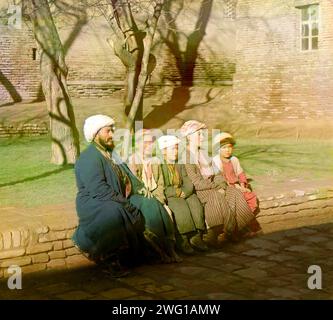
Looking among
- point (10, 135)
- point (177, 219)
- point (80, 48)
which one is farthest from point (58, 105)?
point (80, 48)

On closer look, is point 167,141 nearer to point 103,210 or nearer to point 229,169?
point 229,169

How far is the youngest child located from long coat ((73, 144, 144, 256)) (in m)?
1.73

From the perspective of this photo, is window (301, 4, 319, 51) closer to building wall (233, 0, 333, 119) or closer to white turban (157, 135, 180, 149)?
building wall (233, 0, 333, 119)

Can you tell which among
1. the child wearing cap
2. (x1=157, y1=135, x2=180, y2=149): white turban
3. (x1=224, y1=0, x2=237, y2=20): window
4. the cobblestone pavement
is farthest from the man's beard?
(x1=224, y1=0, x2=237, y2=20): window

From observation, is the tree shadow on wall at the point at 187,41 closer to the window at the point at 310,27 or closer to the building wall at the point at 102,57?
the building wall at the point at 102,57

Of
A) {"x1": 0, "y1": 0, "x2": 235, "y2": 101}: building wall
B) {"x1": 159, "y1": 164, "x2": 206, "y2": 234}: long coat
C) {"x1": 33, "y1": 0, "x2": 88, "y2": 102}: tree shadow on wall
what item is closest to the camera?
{"x1": 159, "y1": 164, "x2": 206, "y2": 234}: long coat

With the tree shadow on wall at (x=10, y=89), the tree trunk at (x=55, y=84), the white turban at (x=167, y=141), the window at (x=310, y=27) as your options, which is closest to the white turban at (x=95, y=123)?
the white turban at (x=167, y=141)

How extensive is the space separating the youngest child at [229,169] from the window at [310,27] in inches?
420

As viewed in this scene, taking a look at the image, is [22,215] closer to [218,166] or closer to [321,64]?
[218,166]

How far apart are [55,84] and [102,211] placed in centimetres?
507

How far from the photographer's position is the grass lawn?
23.7 ft

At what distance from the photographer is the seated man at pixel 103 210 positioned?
16.0 feet

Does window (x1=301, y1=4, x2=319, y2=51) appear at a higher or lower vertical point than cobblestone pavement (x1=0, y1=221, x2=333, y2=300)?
higher

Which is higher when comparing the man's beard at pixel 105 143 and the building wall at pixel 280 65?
the building wall at pixel 280 65
